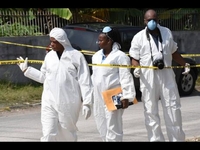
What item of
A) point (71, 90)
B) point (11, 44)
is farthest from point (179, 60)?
point (11, 44)

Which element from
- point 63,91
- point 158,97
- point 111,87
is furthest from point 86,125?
point 63,91

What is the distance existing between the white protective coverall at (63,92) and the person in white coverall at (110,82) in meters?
0.30

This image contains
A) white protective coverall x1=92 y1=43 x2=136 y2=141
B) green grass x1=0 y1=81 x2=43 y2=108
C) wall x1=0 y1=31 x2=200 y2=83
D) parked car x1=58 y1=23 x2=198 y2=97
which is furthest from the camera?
wall x1=0 y1=31 x2=200 y2=83

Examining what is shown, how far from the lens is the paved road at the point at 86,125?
9281 millimetres

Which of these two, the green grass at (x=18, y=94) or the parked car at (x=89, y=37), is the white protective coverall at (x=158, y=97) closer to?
the parked car at (x=89, y=37)

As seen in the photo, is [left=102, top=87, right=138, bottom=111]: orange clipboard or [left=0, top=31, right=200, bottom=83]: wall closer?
[left=102, top=87, right=138, bottom=111]: orange clipboard

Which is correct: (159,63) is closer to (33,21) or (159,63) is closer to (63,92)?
(63,92)

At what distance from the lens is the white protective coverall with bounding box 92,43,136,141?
7.27 metres

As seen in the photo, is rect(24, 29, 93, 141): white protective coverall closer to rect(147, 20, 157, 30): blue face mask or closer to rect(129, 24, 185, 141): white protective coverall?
rect(129, 24, 185, 141): white protective coverall

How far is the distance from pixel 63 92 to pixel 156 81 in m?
1.43

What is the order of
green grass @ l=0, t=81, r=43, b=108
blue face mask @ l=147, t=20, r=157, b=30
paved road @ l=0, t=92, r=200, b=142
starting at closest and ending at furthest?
blue face mask @ l=147, t=20, r=157, b=30
paved road @ l=0, t=92, r=200, b=142
green grass @ l=0, t=81, r=43, b=108

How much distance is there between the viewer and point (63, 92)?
709 cm

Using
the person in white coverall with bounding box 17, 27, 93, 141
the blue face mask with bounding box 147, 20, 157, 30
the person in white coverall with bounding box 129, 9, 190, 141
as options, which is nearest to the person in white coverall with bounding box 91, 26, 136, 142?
the person in white coverall with bounding box 17, 27, 93, 141

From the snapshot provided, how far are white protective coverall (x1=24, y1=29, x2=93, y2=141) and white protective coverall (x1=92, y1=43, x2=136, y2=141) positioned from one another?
0.29 metres
